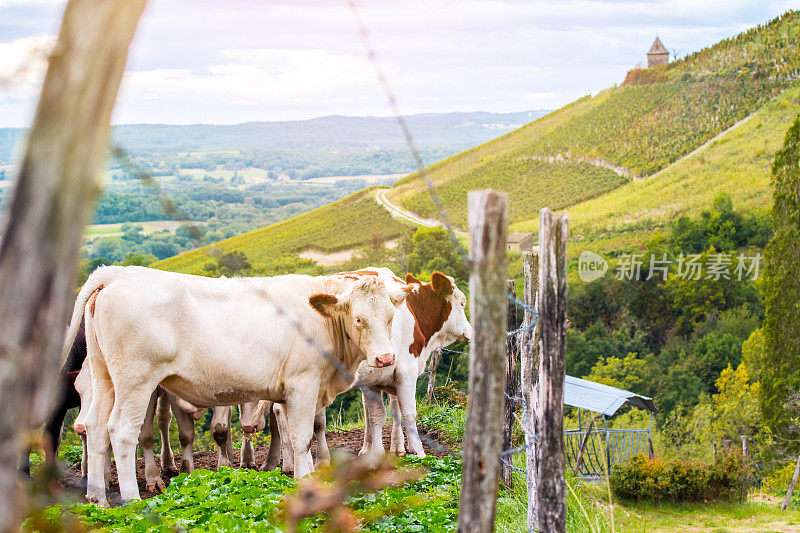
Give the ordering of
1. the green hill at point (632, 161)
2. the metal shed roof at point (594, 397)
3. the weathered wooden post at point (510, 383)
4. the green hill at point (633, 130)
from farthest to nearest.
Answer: the green hill at point (633, 130)
the green hill at point (632, 161)
the metal shed roof at point (594, 397)
the weathered wooden post at point (510, 383)

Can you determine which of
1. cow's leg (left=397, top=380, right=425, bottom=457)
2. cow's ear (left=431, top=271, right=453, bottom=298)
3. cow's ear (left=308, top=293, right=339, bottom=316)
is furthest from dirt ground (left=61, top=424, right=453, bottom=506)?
cow's ear (left=431, top=271, right=453, bottom=298)

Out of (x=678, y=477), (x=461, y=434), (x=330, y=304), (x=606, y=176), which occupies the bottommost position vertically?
(x=678, y=477)

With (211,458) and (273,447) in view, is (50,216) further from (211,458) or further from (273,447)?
(211,458)

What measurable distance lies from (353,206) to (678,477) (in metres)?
81.9

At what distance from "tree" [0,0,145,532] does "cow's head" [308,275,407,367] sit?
5232mm

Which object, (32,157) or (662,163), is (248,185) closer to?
(662,163)

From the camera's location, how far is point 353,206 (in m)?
95.2

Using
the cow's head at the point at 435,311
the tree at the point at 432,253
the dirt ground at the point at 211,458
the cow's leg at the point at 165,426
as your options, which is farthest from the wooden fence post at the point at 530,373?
the tree at the point at 432,253

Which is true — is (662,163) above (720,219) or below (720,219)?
above

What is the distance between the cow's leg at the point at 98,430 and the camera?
6588mm

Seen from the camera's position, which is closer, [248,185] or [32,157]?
[32,157]

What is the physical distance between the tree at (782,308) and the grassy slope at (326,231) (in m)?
49.7

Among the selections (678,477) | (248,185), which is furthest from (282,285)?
(248,185)

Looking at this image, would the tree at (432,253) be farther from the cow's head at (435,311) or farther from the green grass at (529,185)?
the cow's head at (435,311)
